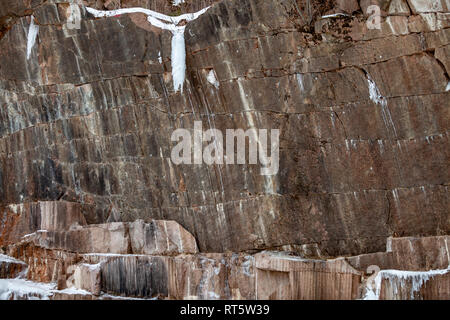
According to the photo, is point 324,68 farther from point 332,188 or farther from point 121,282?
point 121,282

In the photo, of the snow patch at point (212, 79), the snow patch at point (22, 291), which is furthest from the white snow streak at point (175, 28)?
the snow patch at point (22, 291)

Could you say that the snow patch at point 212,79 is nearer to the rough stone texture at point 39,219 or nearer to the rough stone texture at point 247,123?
the rough stone texture at point 247,123

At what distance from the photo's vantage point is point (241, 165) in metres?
12.1

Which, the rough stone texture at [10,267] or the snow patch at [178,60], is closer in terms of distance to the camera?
the rough stone texture at [10,267]

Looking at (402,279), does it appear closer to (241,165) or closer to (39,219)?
(241,165)

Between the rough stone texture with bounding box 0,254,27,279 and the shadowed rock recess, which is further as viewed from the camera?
the rough stone texture with bounding box 0,254,27,279

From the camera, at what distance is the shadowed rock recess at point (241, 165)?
35.9 ft

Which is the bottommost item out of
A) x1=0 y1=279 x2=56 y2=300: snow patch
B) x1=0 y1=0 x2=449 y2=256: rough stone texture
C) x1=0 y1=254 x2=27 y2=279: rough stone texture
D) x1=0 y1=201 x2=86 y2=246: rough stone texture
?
x1=0 y1=279 x2=56 y2=300: snow patch

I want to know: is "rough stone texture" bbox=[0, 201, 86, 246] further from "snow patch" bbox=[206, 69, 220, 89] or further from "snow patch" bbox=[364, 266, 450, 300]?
"snow patch" bbox=[364, 266, 450, 300]

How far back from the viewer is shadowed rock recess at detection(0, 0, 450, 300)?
35.9 feet

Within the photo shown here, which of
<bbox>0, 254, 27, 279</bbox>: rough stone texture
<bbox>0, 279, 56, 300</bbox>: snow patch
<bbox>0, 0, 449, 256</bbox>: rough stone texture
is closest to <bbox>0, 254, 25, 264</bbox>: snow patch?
<bbox>0, 254, 27, 279</bbox>: rough stone texture

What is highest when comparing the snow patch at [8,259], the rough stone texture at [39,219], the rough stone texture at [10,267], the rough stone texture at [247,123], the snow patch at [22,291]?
the rough stone texture at [247,123]

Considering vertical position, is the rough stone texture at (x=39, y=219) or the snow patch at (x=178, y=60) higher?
the snow patch at (x=178, y=60)

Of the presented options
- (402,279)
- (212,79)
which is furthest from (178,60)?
(402,279)
